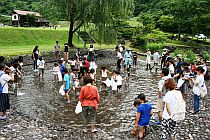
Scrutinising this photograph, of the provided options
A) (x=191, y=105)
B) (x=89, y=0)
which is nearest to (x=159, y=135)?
(x=191, y=105)

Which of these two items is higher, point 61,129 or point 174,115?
point 174,115

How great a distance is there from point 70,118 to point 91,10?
18.9 metres

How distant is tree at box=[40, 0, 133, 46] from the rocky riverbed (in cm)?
1313

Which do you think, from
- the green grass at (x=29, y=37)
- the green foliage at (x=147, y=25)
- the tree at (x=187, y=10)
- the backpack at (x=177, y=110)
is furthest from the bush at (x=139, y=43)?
the backpack at (x=177, y=110)

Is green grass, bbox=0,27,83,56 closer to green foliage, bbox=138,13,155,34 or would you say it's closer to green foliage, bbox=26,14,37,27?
green foliage, bbox=26,14,37,27

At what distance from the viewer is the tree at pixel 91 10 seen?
96.2 feet

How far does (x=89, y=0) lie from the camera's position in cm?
2916

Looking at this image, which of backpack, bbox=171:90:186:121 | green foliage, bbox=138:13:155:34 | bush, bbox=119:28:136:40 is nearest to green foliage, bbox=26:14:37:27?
bush, bbox=119:28:136:40

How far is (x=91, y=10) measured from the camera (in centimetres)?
2930

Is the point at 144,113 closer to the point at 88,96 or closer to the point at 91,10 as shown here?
the point at 88,96

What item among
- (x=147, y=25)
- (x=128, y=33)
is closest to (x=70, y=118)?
(x=128, y=33)

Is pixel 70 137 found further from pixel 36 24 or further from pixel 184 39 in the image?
pixel 36 24

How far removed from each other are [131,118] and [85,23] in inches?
784

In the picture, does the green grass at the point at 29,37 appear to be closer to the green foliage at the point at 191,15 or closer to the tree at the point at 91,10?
the tree at the point at 91,10
